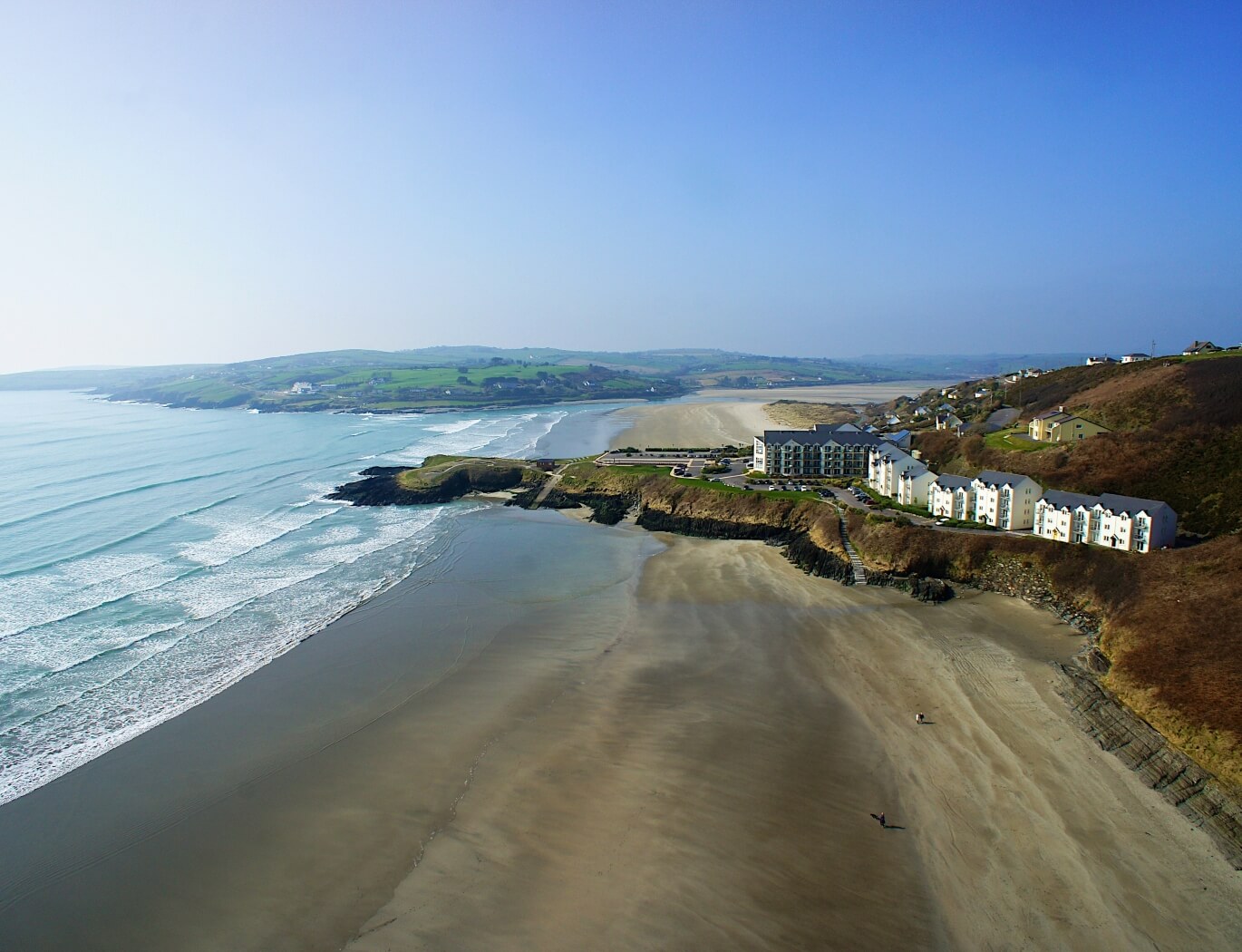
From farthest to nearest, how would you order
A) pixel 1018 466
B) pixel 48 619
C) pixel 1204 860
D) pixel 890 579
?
pixel 1018 466, pixel 890 579, pixel 48 619, pixel 1204 860

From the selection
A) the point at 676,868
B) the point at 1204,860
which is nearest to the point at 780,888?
the point at 676,868

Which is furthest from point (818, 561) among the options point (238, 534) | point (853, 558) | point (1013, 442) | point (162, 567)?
point (238, 534)

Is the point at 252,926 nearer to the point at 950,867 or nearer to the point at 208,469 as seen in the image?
the point at 950,867

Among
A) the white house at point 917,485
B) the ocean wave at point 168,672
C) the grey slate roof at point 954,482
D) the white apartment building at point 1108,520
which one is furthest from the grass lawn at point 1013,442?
the ocean wave at point 168,672

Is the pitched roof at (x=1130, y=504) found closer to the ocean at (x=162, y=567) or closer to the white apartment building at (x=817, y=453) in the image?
the white apartment building at (x=817, y=453)

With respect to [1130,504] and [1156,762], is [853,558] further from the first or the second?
[1156,762]

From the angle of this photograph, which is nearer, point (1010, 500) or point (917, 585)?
point (917, 585)
